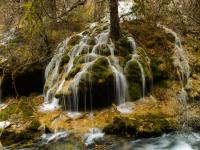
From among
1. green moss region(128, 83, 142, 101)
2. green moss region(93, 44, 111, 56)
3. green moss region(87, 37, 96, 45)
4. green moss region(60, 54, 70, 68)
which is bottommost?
green moss region(128, 83, 142, 101)

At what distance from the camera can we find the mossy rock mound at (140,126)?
9391 millimetres

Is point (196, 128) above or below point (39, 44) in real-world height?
below

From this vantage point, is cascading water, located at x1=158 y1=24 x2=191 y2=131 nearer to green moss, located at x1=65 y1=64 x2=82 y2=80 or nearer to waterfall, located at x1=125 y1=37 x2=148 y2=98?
waterfall, located at x1=125 y1=37 x2=148 y2=98

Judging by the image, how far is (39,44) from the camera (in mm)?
13938

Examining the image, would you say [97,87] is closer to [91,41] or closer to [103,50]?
[103,50]

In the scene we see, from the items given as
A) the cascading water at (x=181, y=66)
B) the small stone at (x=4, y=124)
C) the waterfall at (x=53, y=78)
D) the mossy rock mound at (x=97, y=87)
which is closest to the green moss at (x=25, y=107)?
the waterfall at (x=53, y=78)

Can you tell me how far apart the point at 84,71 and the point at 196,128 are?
3.45 m

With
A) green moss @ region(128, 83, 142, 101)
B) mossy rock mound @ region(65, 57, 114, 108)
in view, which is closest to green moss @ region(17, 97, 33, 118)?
mossy rock mound @ region(65, 57, 114, 108)

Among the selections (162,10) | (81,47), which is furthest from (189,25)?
(81,47)

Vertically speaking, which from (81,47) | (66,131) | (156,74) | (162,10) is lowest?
(66,131)

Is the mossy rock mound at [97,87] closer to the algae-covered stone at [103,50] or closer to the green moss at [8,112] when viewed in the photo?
the algae-covered stone at [103,50]

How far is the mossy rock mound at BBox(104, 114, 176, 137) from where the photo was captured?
939 centimetres

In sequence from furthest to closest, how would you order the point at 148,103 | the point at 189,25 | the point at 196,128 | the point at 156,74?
the point at 189,25 < the point at 156,74 < the point at 148,103 < the point at 196,128

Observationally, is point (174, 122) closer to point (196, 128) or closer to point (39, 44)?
point (196, 128)
